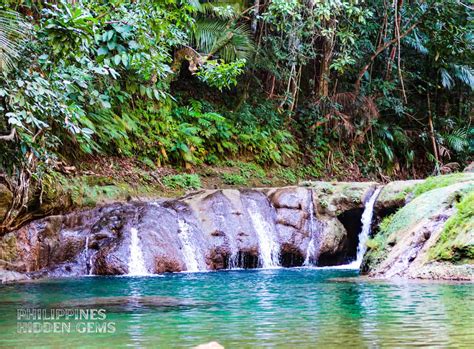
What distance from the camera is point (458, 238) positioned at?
8.38 metres

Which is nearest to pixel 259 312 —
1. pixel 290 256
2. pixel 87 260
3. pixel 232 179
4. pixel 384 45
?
pixel 87 260

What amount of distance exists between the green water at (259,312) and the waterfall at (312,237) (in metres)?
4.20

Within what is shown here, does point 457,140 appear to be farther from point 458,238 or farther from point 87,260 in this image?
point 87,260

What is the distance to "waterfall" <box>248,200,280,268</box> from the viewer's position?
13582 millimetres

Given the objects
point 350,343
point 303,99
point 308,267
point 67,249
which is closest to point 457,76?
point 303,99

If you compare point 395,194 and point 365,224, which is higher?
point 395,194

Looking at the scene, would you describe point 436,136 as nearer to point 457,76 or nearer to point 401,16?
point 457,76

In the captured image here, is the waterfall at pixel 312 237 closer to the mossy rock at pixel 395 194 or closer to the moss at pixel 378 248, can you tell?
the mossy rock at pixel 395 194

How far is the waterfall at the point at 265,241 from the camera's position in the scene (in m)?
13.6

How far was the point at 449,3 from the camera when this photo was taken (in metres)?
19.9

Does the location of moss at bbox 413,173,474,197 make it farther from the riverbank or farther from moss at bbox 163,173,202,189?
moss at bbox 163,173,202,189

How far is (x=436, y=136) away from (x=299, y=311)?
57.8ft

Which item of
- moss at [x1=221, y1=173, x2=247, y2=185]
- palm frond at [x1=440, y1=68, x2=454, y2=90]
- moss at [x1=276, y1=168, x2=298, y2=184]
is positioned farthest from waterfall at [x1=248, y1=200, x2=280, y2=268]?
palm frond at [x1=440, y1=68, x2=454, y2=90]

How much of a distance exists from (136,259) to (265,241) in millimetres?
3291
